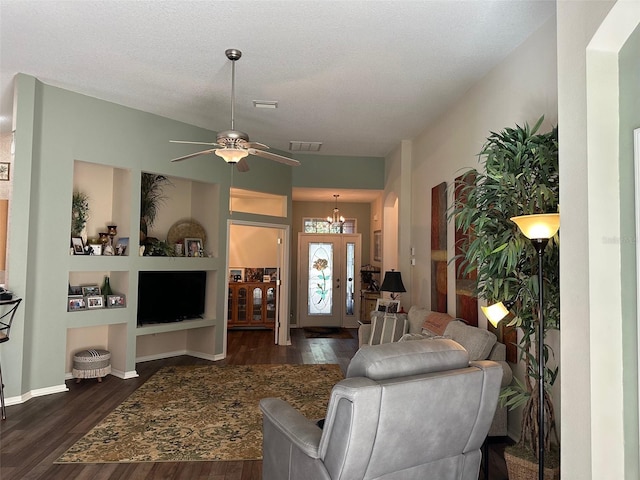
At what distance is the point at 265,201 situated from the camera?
27.0 ft

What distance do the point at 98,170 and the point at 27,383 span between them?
255 cm

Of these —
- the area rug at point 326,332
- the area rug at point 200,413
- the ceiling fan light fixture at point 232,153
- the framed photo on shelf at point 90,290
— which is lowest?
the area rug at point 326,332

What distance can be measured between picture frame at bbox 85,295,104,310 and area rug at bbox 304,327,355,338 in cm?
389

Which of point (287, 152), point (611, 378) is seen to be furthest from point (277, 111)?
point (611, 378)

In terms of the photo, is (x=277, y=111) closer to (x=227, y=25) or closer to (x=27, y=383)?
(x=227, y=25)

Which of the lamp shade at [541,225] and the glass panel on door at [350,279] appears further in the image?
the glass panel on door at [350,279]

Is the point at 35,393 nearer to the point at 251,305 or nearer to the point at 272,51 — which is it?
the point at 272,51

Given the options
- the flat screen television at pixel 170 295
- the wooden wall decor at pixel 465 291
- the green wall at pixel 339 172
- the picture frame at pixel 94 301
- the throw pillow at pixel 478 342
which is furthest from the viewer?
the green wall at pixel 339 172

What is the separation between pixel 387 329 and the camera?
510 centimetres

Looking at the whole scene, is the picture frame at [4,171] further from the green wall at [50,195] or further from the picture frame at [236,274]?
the picture frame at [236,274]

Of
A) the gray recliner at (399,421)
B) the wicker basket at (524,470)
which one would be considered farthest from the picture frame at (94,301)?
the wicker basket at (524,470)

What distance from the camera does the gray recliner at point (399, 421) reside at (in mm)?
1729

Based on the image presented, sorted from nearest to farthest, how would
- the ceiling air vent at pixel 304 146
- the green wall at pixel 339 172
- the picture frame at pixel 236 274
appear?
the ceiling air vent at pixel 304 146 → the green wall at pixel 339 172 → the picture frame at pixel 236 274

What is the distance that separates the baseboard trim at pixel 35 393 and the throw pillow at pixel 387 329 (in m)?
3.36
